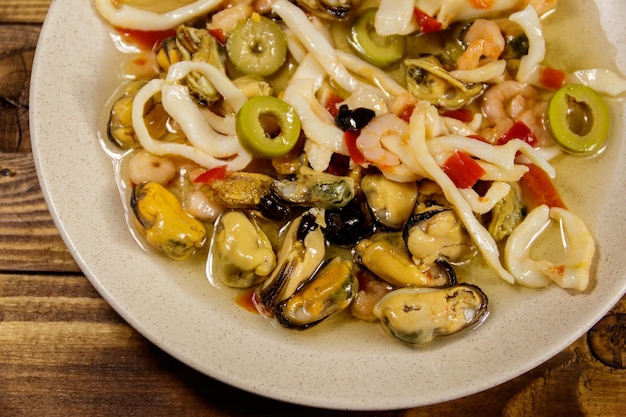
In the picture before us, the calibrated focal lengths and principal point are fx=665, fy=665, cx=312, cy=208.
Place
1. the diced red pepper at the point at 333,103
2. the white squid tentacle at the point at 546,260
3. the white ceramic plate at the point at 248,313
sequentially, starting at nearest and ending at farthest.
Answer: the white ceramic plate at the point at 248,313, the white squid tentacle at the point at 546,260, the diced red pepper at the point at 333,103

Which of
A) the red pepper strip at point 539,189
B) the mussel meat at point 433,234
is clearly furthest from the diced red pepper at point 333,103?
the red pepper strip at point 539,189

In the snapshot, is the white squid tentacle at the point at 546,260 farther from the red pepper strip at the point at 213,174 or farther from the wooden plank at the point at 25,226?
the wooden plank at the point at 25,226

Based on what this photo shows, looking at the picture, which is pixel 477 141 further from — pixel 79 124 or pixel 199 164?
pixel 79 124

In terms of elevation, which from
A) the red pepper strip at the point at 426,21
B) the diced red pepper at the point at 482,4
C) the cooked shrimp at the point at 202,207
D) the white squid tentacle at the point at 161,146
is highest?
the diced red pepper at the point at 482,4

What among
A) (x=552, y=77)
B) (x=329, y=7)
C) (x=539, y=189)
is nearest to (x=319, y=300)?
(x=539, y=189)

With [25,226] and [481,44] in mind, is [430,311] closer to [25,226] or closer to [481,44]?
[481,44]

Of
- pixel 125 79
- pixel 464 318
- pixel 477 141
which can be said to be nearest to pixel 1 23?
pixel 125 79
